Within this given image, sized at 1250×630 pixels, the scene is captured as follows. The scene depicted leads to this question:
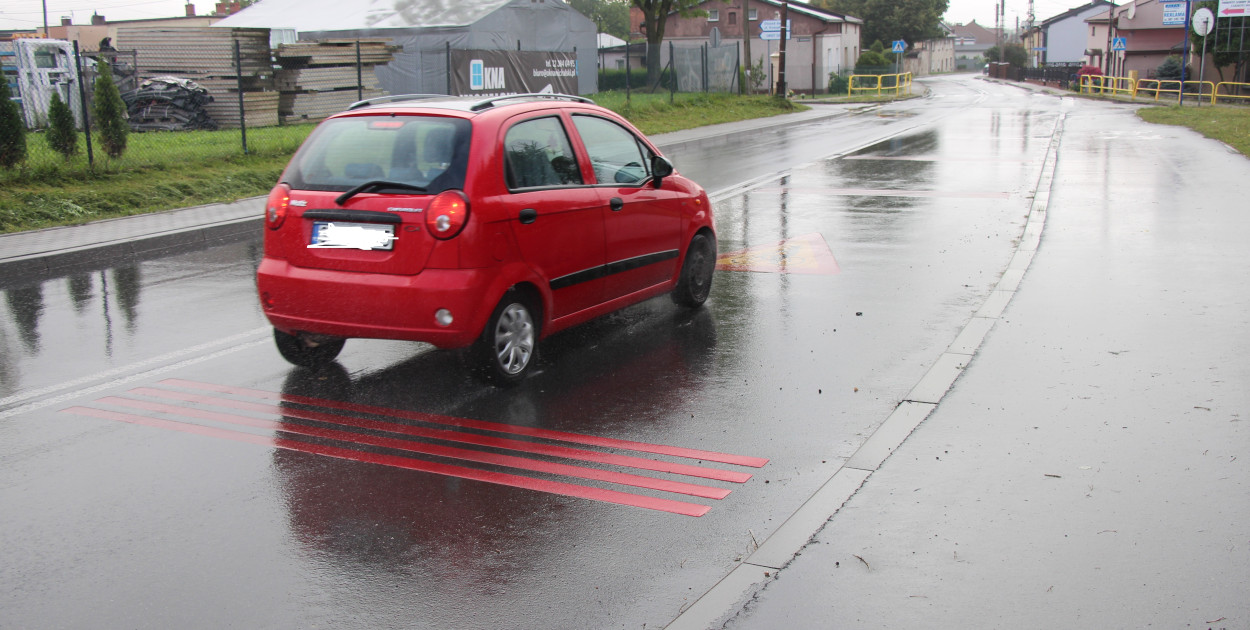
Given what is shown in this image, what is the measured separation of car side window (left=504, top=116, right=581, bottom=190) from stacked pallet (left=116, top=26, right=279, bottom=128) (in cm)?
1835

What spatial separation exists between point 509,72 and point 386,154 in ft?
77.2

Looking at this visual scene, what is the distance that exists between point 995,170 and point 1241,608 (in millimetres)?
15456

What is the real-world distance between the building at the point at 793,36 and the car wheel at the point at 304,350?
6056cm

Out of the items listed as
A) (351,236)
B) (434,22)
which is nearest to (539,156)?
(351,236)

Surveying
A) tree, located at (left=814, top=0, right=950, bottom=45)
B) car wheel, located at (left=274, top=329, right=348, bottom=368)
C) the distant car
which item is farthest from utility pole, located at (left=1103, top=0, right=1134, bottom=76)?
car wheel, located at (left=274, top=329, right=348, bottom=368)

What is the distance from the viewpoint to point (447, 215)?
18.8 feet

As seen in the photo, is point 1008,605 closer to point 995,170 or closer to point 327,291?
point 327,291

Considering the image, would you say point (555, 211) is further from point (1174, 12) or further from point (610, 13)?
point (610, 13)

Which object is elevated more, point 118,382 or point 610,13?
point 610,13

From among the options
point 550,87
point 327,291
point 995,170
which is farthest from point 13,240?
point 550,87

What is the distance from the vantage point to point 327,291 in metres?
5.95

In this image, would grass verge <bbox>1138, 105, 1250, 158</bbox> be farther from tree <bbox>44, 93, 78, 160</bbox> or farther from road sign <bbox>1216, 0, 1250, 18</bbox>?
tree <bbox>44, 93, 78, 160</bbox>

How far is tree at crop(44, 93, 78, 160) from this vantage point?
14.5 meters

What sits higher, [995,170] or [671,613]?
[995,170]
